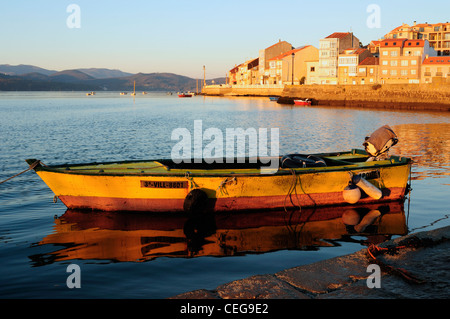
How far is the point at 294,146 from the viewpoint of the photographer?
29125 mm

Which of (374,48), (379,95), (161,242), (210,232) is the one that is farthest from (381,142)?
(374,48)

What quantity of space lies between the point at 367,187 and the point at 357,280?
7.00 meters

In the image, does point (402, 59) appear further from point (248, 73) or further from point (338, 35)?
point (248, 73)

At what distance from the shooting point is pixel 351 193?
1225 cm

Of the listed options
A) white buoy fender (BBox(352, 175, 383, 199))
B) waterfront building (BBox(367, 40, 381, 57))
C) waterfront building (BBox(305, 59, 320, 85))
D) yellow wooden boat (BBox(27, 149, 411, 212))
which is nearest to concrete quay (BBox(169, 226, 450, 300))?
yellow wooden boat (BBox(27, 149, 411, 212))

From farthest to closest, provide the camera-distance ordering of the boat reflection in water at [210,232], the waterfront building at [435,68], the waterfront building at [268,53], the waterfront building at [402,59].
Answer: the waterfront building at [268,53], the waterfront building at [402,59], the waterfront building at [435,68], the boat reflection in water at [210,232]

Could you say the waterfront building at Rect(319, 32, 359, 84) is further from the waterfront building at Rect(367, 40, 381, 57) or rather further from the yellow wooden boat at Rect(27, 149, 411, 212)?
the yellow wooden boat at Rect(27, 149, 411, 212)

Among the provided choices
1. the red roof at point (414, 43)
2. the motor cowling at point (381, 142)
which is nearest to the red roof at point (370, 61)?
the red roof at point (414, 43)

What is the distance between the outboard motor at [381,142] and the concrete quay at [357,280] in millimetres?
A: 6986

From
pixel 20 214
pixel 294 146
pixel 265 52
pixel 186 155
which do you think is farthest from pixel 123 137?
A: pixel 265 52

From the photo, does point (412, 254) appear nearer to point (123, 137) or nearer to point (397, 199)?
point (397, 199)

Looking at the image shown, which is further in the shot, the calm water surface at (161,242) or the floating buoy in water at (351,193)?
the floating buoy in water at (351,193)

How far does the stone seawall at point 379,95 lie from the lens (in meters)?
61.1

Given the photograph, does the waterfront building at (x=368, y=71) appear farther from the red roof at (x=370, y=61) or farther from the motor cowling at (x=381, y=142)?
the motor cowling at (x=381, y=142)
